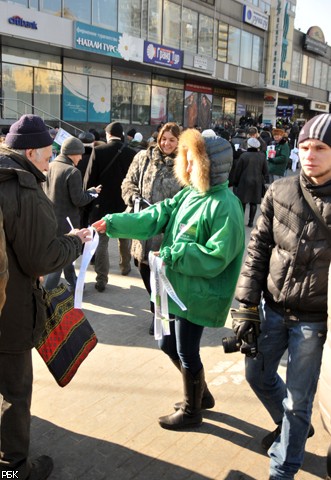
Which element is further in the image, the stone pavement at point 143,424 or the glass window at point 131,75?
the glass window at point 131,75

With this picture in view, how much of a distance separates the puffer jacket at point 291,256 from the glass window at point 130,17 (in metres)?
21.6

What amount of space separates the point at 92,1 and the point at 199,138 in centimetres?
2033

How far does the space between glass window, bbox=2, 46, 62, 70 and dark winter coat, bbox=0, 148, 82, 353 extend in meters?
18.5

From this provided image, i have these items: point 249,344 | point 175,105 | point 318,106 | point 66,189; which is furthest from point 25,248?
point 318,106

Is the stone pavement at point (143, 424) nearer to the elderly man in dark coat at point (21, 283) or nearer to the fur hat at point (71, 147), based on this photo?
the elderly man in dark coat at point (21, 283)

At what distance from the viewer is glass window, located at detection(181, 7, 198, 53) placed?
25781mm

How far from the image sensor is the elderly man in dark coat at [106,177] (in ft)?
18.9

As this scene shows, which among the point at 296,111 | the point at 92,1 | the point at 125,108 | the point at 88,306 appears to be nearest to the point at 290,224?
the point at 88,306

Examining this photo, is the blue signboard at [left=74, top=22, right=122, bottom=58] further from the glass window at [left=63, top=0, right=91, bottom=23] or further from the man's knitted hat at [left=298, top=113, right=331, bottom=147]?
the man's knitted hat at [left=298, top=113, right=331, bottom=147]

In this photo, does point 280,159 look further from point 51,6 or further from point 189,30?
point 189,30

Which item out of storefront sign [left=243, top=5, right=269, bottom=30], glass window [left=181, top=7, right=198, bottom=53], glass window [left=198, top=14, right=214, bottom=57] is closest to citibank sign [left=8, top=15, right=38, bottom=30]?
glass window [left=181, top=7, right=198, bottom=53]

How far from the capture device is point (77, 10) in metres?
19.8

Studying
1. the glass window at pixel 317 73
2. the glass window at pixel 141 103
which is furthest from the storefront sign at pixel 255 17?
the glass window at pixel 317 73

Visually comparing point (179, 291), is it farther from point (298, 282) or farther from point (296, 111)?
point (296, 111)
